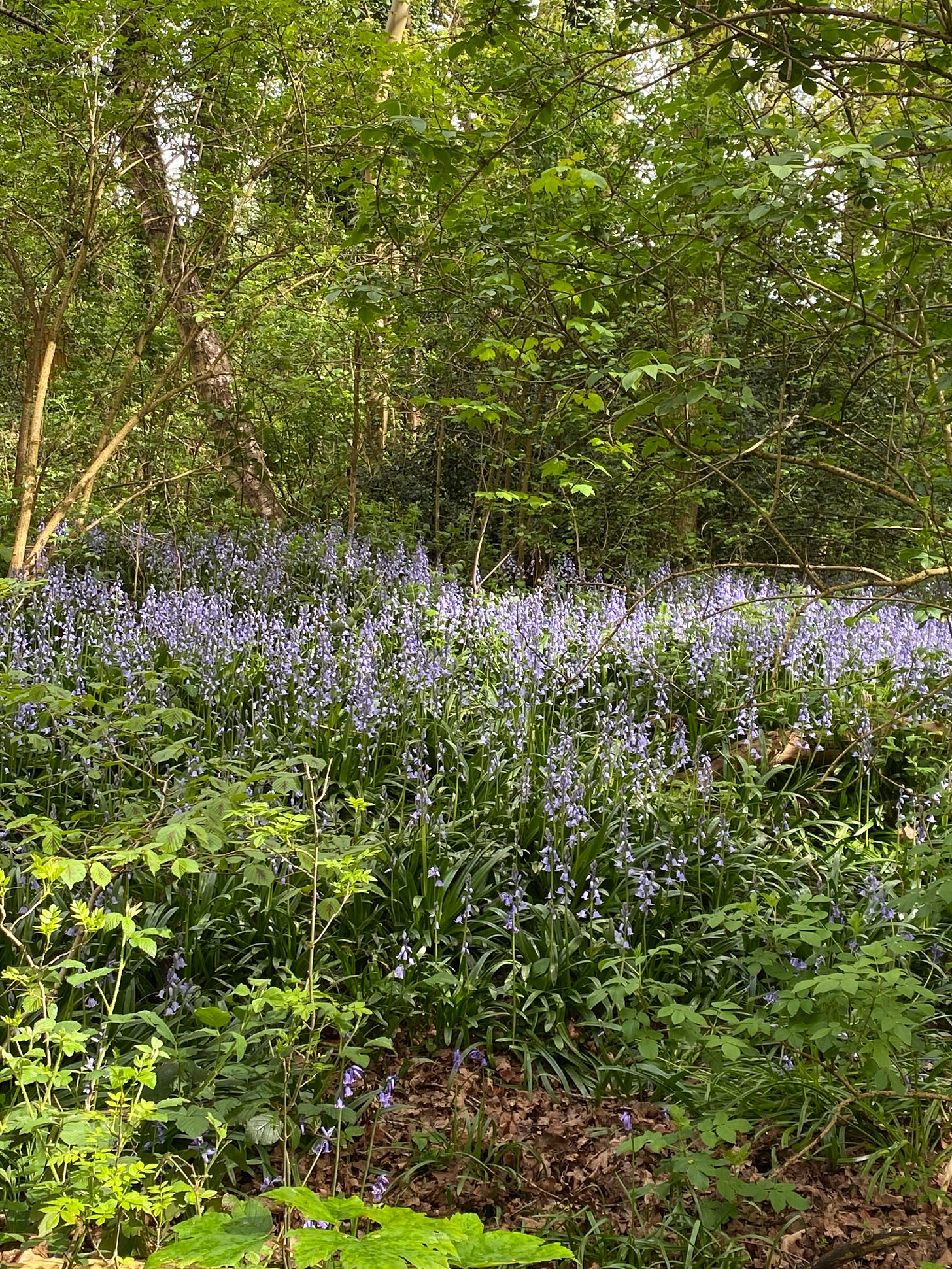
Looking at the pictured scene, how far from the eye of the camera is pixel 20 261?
20.0 ft

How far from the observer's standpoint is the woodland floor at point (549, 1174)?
2352 mm

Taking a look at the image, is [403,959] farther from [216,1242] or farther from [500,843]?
[216,1242]

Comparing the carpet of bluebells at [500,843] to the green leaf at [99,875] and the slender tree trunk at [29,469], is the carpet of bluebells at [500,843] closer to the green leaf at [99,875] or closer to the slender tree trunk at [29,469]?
the green leaf at [99,875]

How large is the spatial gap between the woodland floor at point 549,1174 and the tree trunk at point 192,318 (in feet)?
16.5

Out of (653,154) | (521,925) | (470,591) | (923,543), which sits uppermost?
(653,154)

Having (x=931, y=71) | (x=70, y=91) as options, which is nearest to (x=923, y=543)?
(x=931, y=71)

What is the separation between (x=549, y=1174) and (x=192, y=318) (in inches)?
262

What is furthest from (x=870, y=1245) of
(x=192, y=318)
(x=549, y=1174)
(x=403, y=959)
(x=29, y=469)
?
(x=192, y=318)

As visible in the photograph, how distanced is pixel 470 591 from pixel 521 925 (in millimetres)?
4269

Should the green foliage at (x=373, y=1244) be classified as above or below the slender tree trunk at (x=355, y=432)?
below

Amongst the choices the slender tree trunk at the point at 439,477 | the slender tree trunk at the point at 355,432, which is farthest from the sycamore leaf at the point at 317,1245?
the slender tree trunk at the point at 439,477

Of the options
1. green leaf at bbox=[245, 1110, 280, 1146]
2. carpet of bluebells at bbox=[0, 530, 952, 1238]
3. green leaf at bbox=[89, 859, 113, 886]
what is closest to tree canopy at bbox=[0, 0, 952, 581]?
carpet of bluebells at bbox=[0, 530, 952, 1238]

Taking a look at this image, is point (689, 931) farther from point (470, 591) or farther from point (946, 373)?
point (470, 591)

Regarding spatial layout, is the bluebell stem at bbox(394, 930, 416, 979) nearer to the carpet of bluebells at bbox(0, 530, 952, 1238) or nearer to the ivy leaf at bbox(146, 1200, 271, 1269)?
the carpet of bluebells at bbox(0, 530, 952, 1238)
